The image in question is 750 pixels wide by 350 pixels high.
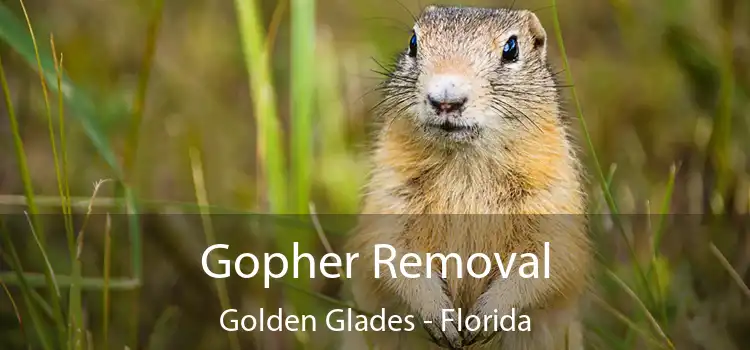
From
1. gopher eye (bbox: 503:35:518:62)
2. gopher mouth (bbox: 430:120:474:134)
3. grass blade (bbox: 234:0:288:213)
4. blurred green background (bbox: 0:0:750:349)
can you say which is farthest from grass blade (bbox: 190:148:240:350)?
gopher eye (bbox: 503:35:518:62)

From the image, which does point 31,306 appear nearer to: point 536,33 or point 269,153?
point 269,153

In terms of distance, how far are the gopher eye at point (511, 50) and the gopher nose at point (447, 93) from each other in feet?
0.64

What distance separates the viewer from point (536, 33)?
6.25 ft

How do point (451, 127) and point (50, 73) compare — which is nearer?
point (451, 127)

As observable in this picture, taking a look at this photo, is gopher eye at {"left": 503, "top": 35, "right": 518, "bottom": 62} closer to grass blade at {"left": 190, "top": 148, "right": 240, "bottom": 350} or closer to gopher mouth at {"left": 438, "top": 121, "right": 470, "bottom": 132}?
gopher mouth at {"left": 438, "top": 121, "right": 470, "bottom": 132}

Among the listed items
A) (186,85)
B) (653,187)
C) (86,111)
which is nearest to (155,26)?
(86,111)

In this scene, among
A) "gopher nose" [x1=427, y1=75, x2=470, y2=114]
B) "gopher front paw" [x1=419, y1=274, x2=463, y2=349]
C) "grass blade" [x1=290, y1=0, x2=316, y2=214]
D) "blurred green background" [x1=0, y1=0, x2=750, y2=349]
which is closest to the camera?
"gopher nose" [x1=427, y1=75, x2=470, y2=114]

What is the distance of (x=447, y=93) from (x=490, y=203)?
0.32 meters

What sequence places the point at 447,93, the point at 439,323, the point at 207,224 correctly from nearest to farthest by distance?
the point at 447,93 < the point at 439,323 < the point at 207,224

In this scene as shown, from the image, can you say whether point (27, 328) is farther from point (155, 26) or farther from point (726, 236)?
point (726, 236)

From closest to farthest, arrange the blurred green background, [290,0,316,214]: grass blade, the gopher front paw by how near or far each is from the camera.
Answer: the gopher front paw → the blurred green background → [290,0,316,214]: grass blade

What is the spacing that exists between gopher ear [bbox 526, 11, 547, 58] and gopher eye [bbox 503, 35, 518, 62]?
0.22 feet

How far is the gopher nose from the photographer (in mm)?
1623

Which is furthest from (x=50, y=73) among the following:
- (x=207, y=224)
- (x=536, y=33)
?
(x=536, y=33)
